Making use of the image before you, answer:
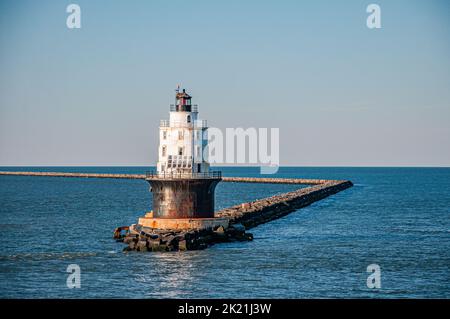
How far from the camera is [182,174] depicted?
40.9m

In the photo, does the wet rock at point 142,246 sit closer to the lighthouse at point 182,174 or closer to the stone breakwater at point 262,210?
the lighthouse at point 182,174

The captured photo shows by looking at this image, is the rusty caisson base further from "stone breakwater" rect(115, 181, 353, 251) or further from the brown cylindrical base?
"stone breakwater" rect(115, 181, 353, 251)

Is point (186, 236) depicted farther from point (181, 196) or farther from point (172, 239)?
point (181, 196)

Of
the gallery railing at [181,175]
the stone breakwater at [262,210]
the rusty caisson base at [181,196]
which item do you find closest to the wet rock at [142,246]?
the rusty caisson base at [181,196]

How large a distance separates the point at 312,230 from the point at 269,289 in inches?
853

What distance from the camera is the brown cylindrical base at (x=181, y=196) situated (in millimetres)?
40781

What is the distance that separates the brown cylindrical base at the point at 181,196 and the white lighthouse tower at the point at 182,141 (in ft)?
2.00

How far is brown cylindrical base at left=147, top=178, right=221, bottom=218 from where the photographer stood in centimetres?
4078

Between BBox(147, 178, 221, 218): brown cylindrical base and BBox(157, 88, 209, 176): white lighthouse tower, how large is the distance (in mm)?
610

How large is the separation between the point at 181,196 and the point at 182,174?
3.93 feet

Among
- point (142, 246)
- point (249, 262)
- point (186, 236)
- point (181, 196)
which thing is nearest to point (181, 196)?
point (181, 196)

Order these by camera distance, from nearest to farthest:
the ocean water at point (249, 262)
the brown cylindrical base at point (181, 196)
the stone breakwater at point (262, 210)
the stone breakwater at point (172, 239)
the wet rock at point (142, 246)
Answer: the ocean water at point (249, 262) < the stone breakwater at point (172, 239) < the wet rock at point (142, 246) < the brown cylindrical base at point (181, 196) < the stone breakwater at point (262, 210)
